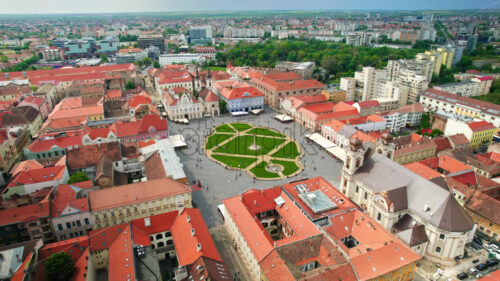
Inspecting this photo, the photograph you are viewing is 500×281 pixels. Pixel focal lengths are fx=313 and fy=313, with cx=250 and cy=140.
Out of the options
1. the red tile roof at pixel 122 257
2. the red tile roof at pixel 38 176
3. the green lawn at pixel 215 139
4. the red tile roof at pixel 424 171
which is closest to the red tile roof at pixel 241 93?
the green lawn at pixel 215 139

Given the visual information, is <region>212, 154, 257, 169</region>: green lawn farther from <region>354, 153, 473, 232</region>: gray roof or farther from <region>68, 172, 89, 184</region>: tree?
<region>68, 172, 89, 184</region>: tree

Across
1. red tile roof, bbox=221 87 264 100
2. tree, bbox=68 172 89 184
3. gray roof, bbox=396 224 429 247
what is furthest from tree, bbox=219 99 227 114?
gray roof, bbox=396 224 429 247

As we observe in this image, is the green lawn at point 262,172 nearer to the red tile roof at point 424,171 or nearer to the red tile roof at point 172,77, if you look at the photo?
the red tile roof at point 424,171

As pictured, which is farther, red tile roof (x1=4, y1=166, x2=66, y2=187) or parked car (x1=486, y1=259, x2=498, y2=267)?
red tile roof (x1=4, y1=166, x2=66, y2=187)

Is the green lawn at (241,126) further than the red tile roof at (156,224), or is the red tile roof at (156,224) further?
the green lawn at (241,126)

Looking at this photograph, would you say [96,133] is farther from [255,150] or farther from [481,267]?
[481,267]

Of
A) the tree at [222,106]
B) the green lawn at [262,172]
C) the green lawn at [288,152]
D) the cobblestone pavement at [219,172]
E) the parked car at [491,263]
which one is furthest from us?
the tree at [222,106]
